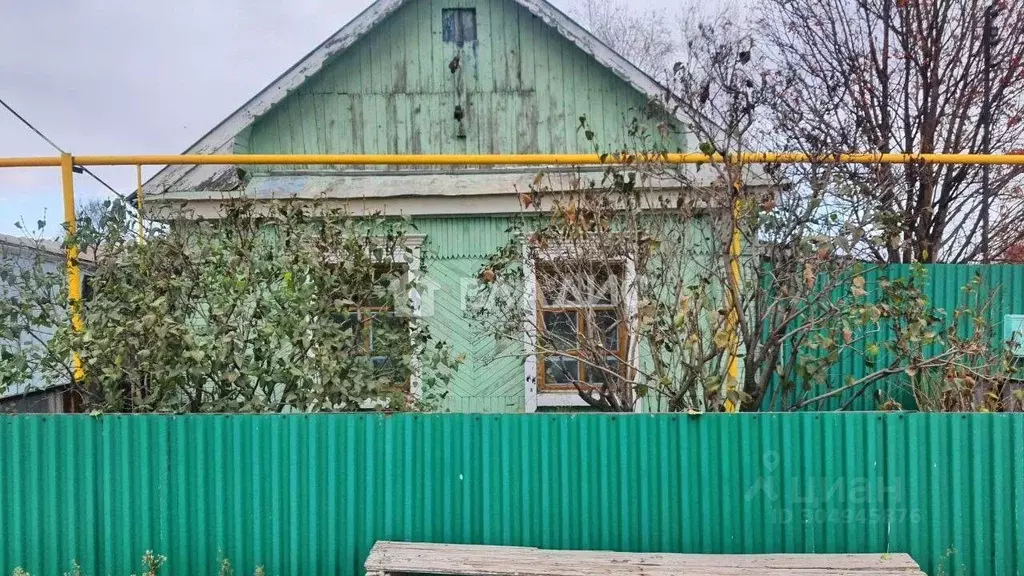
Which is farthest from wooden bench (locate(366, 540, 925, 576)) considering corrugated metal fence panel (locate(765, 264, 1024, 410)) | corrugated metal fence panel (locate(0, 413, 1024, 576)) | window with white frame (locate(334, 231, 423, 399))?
corrugated metal fence panel (locate(765, 264, 1024, 410))

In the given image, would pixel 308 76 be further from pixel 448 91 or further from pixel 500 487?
pixel 500 487

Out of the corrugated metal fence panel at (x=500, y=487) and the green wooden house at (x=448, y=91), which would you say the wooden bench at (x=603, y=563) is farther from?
the green wooden house at (x=448, y=91)

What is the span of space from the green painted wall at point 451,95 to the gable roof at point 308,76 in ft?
0.84

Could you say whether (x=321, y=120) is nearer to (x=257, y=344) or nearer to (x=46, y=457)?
(x=257, y=344)

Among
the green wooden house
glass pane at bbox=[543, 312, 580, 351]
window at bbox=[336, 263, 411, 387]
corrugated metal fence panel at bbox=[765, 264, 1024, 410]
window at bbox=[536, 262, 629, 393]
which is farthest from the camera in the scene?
the green wooden house

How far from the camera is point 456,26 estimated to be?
24.5 ft

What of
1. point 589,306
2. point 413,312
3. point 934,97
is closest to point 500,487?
point 589,306

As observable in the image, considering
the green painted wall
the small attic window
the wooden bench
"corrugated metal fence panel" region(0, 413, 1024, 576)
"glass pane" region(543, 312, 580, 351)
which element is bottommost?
the wooden bench

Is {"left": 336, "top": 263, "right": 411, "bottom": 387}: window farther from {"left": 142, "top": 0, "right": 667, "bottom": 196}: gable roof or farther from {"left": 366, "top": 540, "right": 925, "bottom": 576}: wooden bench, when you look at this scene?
{"left": 142, "top": 0, "right": 667, "bottom": 196}: gable roof

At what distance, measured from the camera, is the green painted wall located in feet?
24.2

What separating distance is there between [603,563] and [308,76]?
5.98m

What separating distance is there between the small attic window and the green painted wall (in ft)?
0.20

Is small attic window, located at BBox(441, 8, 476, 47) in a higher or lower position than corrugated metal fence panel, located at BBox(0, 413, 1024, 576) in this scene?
higher

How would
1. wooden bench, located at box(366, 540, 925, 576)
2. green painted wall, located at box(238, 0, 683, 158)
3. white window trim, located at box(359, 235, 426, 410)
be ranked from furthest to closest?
green painted wall, located at box(238, 0, 683, 158) < white window trim, located at box(359, 235, 426, 410) < wooden bench, located at box(366, 540, 925, 576)
